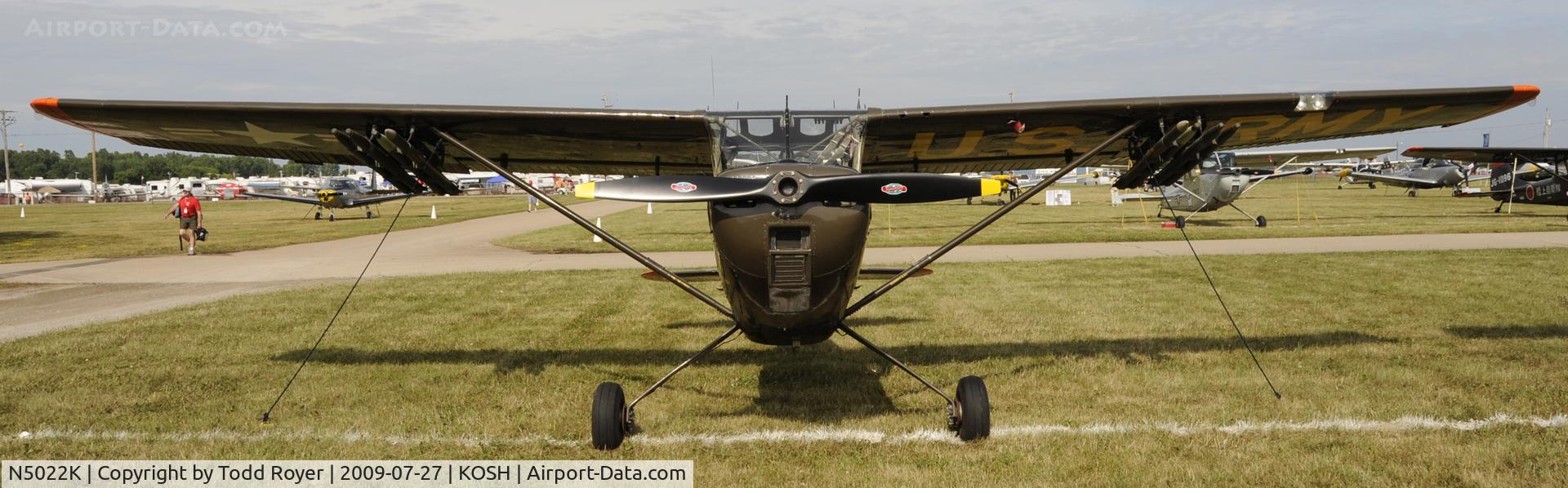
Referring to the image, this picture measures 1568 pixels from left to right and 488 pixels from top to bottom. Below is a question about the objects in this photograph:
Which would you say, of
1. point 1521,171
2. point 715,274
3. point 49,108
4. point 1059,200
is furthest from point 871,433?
point 1059,200

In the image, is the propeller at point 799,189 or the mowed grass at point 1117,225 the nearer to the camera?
the propeller at point 799,189

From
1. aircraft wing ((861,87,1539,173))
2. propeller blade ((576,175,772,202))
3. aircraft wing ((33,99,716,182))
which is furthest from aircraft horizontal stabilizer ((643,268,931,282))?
propeller blade ((576,175,772,202))

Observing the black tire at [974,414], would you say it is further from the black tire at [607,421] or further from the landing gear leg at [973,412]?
the black tire at [607,421]

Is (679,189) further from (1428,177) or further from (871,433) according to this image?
(1428,177)

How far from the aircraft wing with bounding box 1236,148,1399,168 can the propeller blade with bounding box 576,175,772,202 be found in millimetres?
36289

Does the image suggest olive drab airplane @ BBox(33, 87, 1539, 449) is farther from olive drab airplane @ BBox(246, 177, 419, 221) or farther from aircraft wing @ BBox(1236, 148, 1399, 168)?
aircraft wing @ BBox(1236, 148, 1399, 168)

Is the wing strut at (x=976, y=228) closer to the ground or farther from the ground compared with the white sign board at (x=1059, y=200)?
farther from the ground

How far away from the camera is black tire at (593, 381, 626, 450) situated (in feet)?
18.6

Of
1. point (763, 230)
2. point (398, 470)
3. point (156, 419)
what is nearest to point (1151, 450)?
point (763, 230)

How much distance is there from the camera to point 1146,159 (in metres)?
6.70

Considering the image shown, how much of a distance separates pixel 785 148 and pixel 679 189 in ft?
3.94

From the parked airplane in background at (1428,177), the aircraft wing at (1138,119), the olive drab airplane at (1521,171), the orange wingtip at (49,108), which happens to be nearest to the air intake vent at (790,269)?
the aircraft wing at (1138,119)

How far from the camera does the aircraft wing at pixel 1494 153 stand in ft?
74.7

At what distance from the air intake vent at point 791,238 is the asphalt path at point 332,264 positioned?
1021 centimetres
